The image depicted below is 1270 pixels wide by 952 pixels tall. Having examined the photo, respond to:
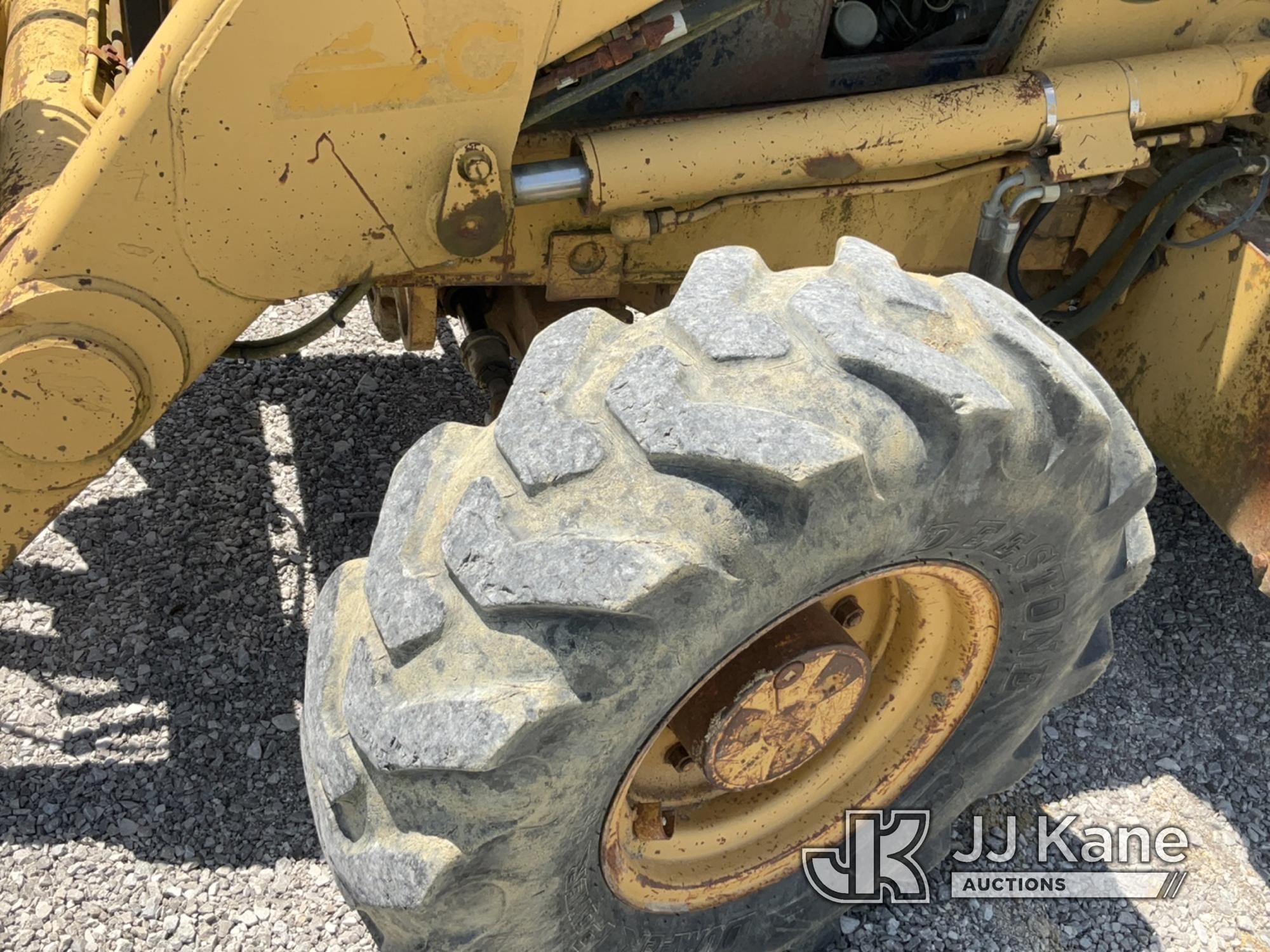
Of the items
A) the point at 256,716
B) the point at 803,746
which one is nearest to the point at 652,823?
the point at 803,746

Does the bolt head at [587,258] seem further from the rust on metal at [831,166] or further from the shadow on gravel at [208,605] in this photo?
the shadow on gravel at [208,605]

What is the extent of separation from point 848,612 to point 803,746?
0.23 meters

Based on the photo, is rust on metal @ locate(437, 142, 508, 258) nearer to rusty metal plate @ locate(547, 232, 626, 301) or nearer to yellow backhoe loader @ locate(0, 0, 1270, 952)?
yellow backhoe loader @ locate(0, 0, 1270, 952)

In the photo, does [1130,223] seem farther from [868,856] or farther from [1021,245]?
[868,856]

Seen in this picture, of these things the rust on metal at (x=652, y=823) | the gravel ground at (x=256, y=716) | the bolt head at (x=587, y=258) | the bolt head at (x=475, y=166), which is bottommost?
the gravel ground at (x=256, y=716)

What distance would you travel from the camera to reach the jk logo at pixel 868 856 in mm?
2121

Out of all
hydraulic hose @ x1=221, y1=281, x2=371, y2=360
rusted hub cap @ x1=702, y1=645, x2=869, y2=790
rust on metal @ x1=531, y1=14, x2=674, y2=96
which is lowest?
rusted hub cap @ x1=702, y1=645, x2=869, y2=790

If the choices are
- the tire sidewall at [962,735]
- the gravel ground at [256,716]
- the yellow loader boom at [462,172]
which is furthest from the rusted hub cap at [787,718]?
the yellow loader boom at [462,172]

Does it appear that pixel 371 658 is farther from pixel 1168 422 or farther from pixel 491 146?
pixel 1168 422

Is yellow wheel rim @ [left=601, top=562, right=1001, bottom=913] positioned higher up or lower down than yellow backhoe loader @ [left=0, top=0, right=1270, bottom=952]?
lower down

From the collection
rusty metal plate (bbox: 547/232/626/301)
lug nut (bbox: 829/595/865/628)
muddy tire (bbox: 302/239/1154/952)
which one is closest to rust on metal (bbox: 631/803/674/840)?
muddy tire (bbox: 302/239/1154/952)

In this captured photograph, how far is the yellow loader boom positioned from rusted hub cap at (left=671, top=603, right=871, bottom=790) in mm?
744

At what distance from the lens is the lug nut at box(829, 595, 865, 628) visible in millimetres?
1967

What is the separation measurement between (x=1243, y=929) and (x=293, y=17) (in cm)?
233
